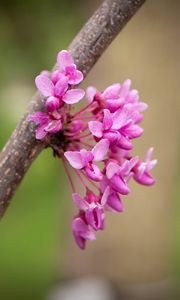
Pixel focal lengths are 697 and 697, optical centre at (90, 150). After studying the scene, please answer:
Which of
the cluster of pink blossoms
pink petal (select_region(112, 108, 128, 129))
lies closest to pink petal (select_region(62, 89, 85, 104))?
the cluster of pink blossoms

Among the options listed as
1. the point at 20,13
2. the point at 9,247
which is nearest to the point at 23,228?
the point at 9,247

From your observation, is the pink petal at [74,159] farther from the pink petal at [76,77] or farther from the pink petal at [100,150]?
the pink petal at [76,77]

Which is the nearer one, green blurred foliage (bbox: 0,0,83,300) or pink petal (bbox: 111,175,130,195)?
pink petal (bbox: 111,175,130,195)

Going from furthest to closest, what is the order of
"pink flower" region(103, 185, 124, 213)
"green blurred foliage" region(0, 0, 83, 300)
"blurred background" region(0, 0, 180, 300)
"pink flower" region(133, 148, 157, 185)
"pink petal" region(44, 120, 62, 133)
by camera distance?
"green blurred foliage" region(0, 0, 83, 300)
"blurred background" region(0, 0, 180, 300)
"pink flower" region(133, 148, 157, 185)
"pink flower" region(103, 185, 124, 213)
"pink petal" region(44, 120, 62, 133)

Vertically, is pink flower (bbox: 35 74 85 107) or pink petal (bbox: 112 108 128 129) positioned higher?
pink petal (bbox: 112 108 128 129)

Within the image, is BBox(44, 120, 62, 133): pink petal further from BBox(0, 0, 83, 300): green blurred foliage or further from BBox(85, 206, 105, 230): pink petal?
BBox(0, 0, 83, 300): green blurred foliage

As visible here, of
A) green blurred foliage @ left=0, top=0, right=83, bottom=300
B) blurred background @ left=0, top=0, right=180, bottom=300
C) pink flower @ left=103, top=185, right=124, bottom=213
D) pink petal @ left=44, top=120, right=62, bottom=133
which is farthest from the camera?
green blurred foliage @ left=0, top=0, right=83, bottom=300
